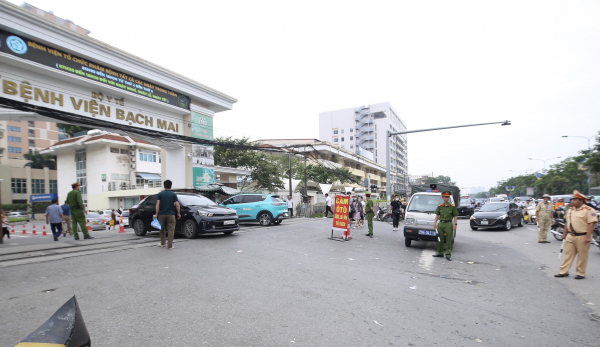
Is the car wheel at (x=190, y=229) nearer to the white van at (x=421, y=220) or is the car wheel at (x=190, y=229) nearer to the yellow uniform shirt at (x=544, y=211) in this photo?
the white van at (x=421, y=220)

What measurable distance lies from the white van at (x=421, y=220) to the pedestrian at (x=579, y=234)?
3.38 meters

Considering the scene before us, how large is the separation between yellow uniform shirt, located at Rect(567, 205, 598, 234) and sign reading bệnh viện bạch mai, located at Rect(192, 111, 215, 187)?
16.7m

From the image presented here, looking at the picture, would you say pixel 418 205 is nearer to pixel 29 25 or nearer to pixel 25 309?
pixel 25 309

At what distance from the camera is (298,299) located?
4.89m

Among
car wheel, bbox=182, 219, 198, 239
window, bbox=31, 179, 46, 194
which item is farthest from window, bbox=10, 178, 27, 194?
car wheel, bbox=182, 219, 198, 239

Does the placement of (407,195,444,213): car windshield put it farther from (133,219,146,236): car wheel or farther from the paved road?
(133,219,146,236): car wheel

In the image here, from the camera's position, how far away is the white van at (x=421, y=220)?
34.7 ft

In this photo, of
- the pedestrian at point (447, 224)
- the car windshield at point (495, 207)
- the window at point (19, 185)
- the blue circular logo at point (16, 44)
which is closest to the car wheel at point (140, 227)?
the blue circular logo at point (16, 44)

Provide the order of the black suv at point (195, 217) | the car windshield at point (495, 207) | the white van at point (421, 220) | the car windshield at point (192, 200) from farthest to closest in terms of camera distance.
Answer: the car windshield at point (495, 207)
the car windshield at point (192, 200)
the black suv at point (195, 217)
the white van at point (421, 220)

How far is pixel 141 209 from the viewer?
12.1 meters

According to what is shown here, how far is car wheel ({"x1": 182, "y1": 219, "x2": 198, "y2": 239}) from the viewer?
10.9 meters

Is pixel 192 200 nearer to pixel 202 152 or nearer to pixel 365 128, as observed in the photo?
pixel 202 152

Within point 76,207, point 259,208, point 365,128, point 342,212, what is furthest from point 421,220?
point 365,128

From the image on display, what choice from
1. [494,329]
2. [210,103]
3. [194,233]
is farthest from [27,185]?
[494,329]
